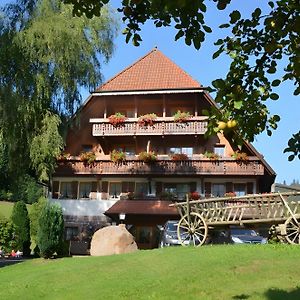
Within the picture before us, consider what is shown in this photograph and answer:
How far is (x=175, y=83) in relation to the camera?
125ft

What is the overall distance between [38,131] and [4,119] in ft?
7.13

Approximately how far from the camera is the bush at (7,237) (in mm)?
33781

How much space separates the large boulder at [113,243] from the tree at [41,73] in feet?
22.1

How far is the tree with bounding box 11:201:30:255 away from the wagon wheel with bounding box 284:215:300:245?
60.5 ft

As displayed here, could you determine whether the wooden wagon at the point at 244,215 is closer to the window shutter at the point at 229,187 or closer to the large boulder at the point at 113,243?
the large boulder at the point at 113,243

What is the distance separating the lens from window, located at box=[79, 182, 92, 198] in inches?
1505

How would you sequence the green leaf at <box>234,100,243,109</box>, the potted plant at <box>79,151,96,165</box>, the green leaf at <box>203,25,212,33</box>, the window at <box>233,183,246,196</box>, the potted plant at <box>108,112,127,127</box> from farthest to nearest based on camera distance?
1. the window at <box>233,183,246,196</box>
2. the potted plant at <box>108,112,127,127</box>
3. the potted plant at <box>79,151,96,165</box>
4. the green leaf at <box>203,25,212,33</box>
5. the green leaf at <box>234,100,243,109</box>

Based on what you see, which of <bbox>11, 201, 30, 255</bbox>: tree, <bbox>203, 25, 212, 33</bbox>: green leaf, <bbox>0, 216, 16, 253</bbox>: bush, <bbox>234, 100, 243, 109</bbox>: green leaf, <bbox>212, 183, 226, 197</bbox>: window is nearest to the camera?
<bbox>234, 100, 243, 109</bbox>: green leaf

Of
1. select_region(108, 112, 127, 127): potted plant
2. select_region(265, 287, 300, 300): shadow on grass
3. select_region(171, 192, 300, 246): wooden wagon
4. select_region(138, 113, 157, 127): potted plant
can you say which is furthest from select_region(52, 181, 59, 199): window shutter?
select_region(265, 287, 300, 300): shadow on grass

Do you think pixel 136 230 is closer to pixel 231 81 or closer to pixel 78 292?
pixel 78 292

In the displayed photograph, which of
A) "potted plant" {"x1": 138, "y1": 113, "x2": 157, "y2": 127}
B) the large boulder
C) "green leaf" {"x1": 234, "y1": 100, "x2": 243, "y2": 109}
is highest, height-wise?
"potted plant" {"x1": 138, "y1": 113, "x2": 157, "y2": 127}

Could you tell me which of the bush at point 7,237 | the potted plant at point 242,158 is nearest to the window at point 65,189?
the bush at point 7,237

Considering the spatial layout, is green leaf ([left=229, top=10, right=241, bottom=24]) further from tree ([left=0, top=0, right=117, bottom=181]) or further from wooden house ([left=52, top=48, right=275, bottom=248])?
wooden house ([left=52, top=48, right=275, bottom=248])

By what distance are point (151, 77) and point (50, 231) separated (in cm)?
1762
